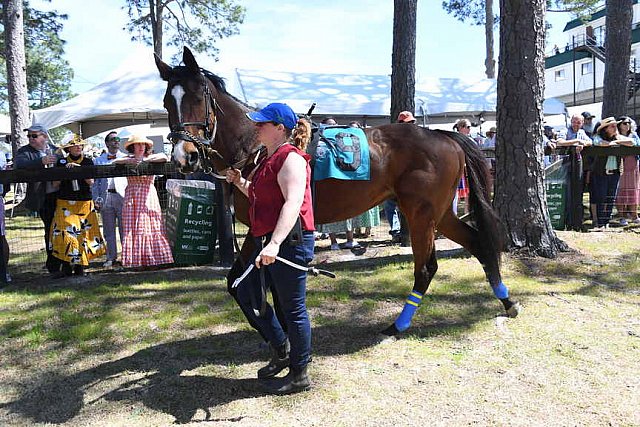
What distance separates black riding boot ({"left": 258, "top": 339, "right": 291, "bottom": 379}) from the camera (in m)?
3.74

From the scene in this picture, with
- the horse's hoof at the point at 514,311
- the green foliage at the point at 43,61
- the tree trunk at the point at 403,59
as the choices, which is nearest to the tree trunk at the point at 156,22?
the green foliage at the point at 43,61

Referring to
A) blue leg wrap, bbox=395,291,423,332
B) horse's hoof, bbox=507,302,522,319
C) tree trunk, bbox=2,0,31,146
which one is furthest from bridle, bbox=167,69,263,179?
tree trunk, bbox=2,0,31,146

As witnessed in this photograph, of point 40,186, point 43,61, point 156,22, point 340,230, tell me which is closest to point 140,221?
point 40,186

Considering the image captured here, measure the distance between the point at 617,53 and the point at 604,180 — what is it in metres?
4.92

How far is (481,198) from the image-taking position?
16.7ft

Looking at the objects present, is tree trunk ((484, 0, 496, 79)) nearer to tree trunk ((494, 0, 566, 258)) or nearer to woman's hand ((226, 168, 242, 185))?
tree trunk ((494, 0, 566, 258))

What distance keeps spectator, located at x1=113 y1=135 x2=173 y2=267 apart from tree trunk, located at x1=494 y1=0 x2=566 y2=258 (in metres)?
4.42

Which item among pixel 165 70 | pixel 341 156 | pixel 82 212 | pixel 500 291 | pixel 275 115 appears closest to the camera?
pixel 275 115

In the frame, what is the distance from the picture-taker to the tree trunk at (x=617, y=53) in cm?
1262

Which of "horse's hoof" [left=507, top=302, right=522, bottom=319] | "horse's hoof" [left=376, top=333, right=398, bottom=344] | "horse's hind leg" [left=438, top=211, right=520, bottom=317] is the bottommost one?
"horse's hoof" [left=376, top=333, right=398, bottom=344]

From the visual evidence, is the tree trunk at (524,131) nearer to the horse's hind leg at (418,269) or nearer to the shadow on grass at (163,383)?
the horse's hind leg at (418,269)

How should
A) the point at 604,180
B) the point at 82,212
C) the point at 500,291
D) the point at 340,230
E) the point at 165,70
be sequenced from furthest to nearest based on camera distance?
the point at 604,180 < the point at 340,230 < the point at 82,212 < the point at 500,291 < the point at 165,70

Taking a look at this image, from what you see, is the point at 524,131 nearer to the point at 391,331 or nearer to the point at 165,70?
the point at 391,331

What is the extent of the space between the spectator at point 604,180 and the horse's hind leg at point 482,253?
539cm
